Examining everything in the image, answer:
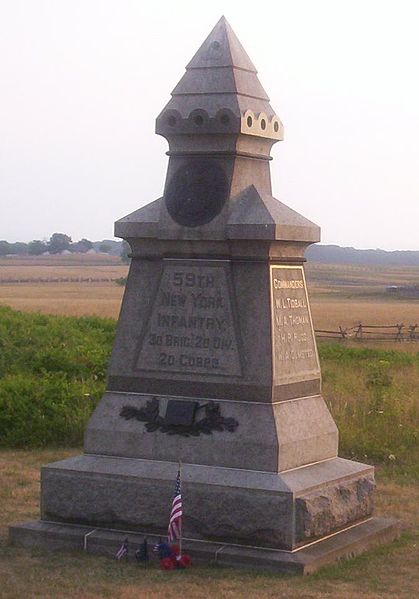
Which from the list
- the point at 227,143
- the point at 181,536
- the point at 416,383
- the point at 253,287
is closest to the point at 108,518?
the point at 181,536

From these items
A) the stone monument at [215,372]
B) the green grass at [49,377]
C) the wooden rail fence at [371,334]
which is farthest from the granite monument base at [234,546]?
the wooden rail fence at [371,334]

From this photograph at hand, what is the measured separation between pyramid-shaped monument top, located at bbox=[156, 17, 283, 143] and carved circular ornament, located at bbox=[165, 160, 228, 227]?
10.6 inches

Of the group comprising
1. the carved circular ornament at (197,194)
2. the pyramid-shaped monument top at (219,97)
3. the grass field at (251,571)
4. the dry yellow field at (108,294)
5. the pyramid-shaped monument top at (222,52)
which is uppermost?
the pyramid-shaped monument top at (222,52)

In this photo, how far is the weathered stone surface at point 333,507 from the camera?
297 inches

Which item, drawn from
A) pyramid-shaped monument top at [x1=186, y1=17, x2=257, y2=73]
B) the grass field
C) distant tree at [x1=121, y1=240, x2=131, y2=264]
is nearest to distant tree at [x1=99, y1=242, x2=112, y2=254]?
distant tree at [x1=121, y1=240, x2=131, y2=264]

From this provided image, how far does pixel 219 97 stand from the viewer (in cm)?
821

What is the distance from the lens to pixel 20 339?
18266 mm

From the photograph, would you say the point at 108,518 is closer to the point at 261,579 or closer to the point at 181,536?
the point at 181,536

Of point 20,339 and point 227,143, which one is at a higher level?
point 227,143

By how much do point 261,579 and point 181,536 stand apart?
780 millimetres

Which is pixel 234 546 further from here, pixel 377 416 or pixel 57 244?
pixel 57 244

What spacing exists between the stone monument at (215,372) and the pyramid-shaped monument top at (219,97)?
0.01 meters

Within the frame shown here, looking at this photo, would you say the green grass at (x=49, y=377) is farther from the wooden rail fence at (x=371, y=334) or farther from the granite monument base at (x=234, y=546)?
the wooden rail fence at (x=371, y=334)

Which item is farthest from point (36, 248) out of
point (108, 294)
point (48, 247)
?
point (108, 294)
